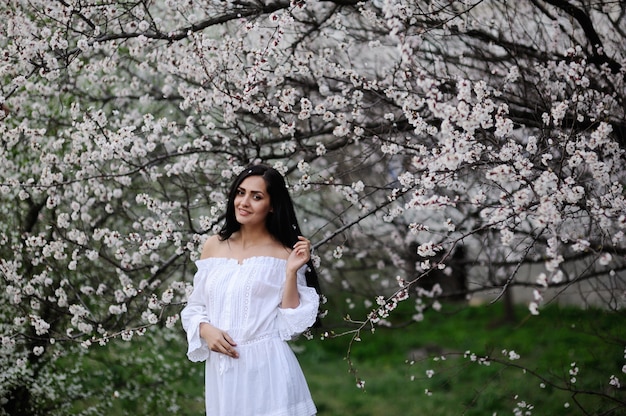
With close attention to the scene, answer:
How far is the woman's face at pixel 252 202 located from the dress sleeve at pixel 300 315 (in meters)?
0.34

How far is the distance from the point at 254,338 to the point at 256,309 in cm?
12

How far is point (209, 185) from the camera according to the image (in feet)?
15.1

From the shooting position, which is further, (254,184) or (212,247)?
(212,247)

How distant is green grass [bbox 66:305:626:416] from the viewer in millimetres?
5320

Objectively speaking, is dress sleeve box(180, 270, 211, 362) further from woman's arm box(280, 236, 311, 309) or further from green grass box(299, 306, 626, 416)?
green grass box(299, 306, 626, 416)

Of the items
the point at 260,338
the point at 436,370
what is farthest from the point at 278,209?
the point at 436,370

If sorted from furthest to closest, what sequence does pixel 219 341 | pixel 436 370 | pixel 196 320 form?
pixel 436 370, pixel 196 320, pixel 219 341

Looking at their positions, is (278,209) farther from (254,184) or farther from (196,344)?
(196,344)

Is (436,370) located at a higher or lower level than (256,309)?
lower

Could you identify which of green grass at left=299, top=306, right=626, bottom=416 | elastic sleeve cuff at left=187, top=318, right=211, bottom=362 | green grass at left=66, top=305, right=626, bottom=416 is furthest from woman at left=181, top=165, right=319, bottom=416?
green grass at left=299, top=306, right=626, bottom=416

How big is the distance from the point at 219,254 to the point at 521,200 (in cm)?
139

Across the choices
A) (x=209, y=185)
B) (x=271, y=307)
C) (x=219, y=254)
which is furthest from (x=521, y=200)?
(x=209, y=185)

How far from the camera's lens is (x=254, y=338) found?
10.3ft

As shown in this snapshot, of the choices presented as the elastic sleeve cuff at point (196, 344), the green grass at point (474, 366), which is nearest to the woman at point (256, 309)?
the elastic sleeve cuff at point (196, 344)
